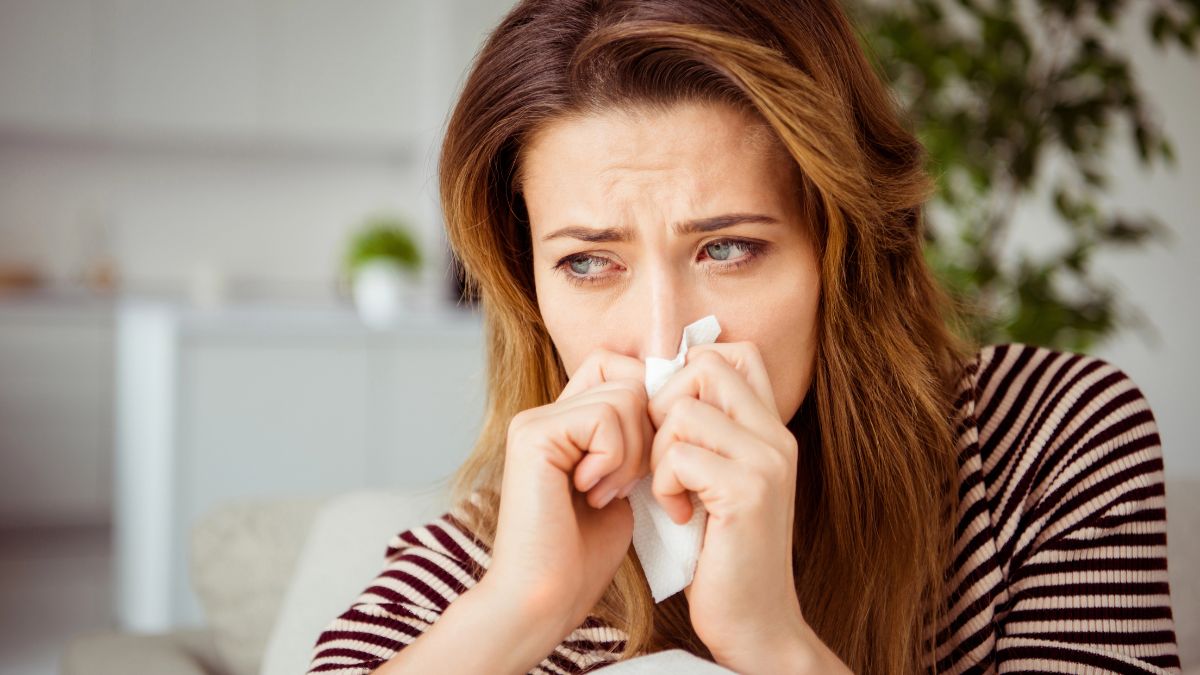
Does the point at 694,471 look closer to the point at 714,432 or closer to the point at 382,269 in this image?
the point at 714,432

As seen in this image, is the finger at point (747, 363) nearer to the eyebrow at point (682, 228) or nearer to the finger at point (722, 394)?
the finger at point (722, 394)

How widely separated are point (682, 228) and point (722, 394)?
0.61 feet

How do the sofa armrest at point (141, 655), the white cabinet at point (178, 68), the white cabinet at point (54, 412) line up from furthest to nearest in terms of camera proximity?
the white cabinet at point (178, 68)
the white cabinet at point (54, 412)
the sofa armrest at point (141, 655)

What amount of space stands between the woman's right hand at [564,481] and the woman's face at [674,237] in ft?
0.36

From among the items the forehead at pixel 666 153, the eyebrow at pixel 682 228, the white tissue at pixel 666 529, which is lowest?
the white tissue at pixel 666 529

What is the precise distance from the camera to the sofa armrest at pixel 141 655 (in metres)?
1.21

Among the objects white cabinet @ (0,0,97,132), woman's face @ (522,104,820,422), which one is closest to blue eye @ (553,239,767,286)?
woman's face @ (522,104,820,422)

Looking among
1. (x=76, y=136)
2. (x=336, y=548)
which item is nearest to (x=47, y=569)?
(x=76, y=136)

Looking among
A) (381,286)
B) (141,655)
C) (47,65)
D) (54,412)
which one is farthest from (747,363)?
(47,65)

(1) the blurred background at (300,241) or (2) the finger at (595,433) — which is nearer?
(2) the finger at (595,433)

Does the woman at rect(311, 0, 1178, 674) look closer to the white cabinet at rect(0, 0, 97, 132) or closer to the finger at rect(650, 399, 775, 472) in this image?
the finger at rect(650, 399, 775, 472)

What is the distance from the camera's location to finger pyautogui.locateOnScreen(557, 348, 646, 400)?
0.93 meters

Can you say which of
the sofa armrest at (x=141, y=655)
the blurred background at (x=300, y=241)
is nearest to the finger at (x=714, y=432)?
the sofa armrest at (x=141, y=655)

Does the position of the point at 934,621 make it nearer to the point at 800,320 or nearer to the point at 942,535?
the point at 942,535
